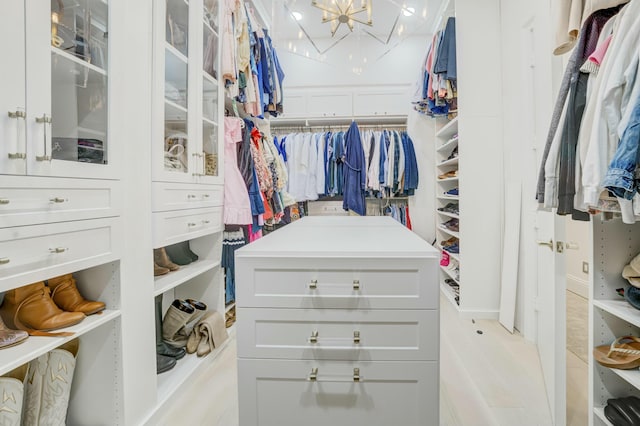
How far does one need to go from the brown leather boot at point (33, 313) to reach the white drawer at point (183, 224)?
1.44ft

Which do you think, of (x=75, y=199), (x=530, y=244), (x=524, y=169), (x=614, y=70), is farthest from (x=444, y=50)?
(x=75, y=199)

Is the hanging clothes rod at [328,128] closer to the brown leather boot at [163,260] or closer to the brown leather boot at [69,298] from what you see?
the brown leather boot at [163,260]

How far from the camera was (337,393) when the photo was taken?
100 cm

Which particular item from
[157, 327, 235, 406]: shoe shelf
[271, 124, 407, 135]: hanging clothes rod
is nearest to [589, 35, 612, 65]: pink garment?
[157, 327, 235, 406]: shoe shelf

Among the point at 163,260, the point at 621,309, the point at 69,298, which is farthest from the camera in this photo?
the point at 163,260

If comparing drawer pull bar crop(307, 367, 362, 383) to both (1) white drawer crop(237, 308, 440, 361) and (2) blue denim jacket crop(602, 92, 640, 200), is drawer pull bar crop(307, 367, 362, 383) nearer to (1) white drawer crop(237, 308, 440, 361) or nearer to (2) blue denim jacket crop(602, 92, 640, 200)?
(1) white drawer crop(237, 308, 440, 361)

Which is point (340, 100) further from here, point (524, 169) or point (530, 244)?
point (530, 244)

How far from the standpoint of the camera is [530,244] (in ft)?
7.17

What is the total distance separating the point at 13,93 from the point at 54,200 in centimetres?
32

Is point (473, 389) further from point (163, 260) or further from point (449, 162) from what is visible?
point (449, 162)

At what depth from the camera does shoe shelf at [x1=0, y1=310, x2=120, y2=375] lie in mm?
896

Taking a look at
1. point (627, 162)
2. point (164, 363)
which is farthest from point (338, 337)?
point (164, 363)

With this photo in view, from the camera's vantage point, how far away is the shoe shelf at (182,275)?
1.58 meters

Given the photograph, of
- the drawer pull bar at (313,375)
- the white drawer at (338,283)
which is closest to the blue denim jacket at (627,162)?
the white drawer at (338,283)
